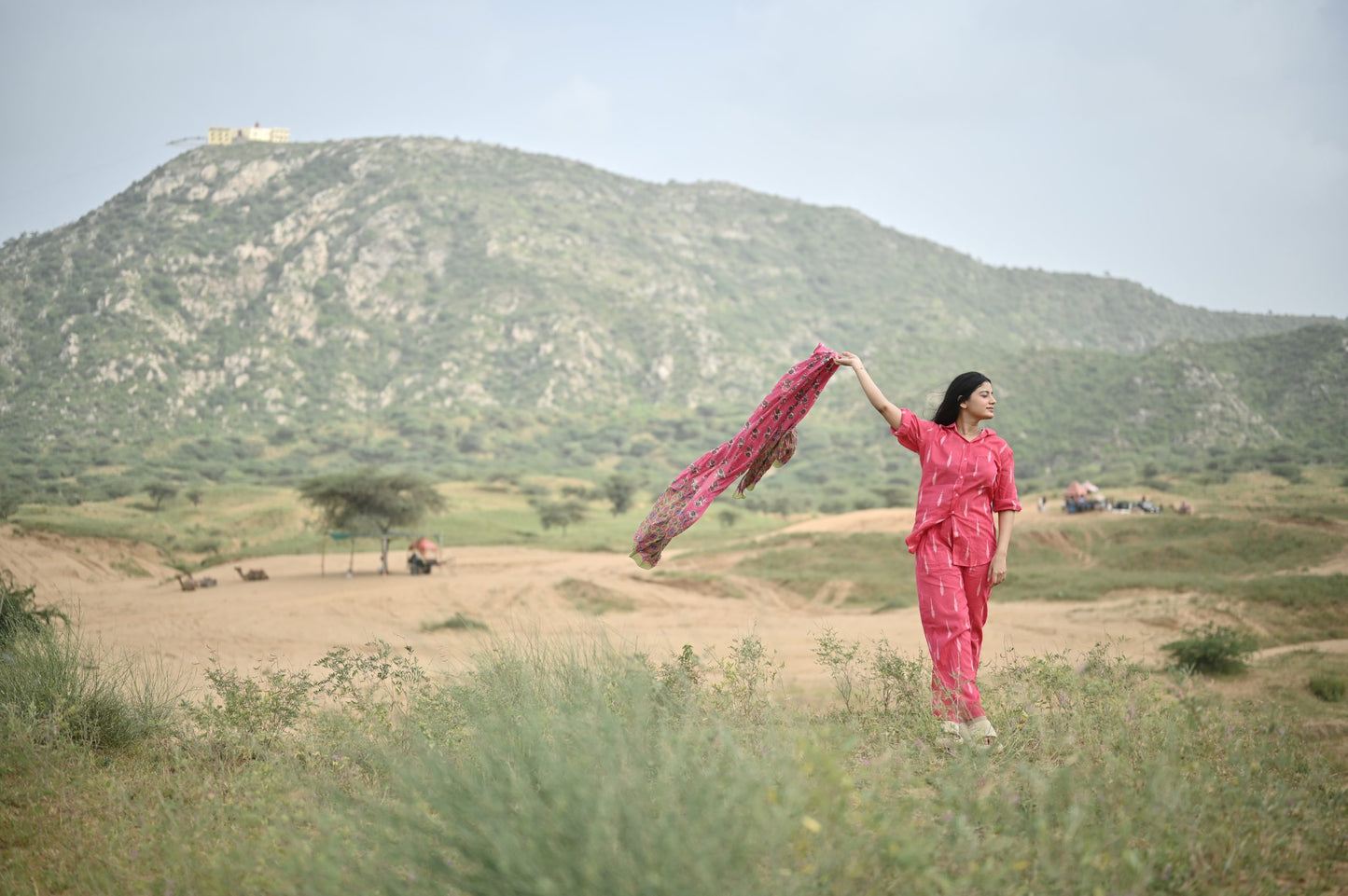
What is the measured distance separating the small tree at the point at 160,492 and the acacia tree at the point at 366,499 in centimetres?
1420

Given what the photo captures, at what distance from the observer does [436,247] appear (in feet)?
358

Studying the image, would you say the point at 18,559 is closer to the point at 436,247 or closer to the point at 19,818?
the point at 19,818

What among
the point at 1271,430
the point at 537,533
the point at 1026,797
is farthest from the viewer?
the point at 1271,430

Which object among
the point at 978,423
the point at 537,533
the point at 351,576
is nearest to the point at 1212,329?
the point at 537,533

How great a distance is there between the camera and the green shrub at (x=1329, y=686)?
9.43 metres

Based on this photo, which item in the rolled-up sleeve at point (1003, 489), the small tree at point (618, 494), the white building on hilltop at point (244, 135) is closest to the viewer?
the rolled-up sleeve at point (1003, 489)

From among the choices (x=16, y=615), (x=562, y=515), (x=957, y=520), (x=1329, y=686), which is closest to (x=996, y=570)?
(x=957, y=520)

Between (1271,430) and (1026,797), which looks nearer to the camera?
(1026,797)

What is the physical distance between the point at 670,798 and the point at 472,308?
101130mm

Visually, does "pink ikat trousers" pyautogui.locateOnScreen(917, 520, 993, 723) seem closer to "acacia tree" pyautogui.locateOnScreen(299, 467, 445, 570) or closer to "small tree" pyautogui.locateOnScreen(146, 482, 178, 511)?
"acacia tree" pyautogui.locateOnScreen(299, 467, 445, 570)

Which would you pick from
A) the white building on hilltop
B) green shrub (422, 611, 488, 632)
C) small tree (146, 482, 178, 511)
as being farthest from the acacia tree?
the white building on hilltop

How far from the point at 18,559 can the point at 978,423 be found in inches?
774

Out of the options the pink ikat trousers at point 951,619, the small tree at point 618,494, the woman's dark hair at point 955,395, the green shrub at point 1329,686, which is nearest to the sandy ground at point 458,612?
the green shrub at point 1329,686

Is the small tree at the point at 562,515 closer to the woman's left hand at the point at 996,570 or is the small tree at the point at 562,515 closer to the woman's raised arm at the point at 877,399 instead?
the woman's raised arm at the point at 877,399
